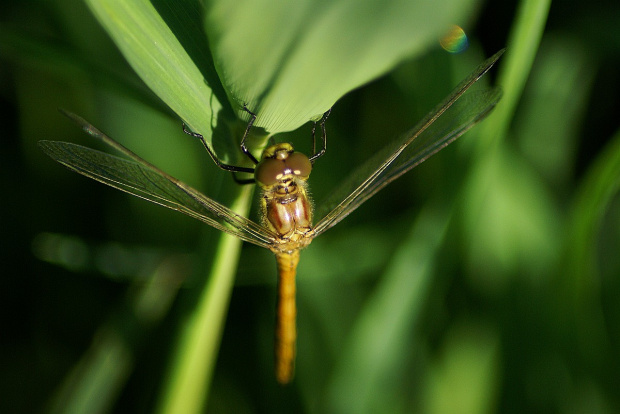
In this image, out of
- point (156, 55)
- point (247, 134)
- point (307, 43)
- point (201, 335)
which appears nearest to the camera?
point (307, 43)

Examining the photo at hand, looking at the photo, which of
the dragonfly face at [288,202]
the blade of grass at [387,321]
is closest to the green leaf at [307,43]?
the dragonfly face at [288,202]

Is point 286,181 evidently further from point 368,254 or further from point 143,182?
point 368,254

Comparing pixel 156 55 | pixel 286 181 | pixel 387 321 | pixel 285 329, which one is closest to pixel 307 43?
pixel 156 55

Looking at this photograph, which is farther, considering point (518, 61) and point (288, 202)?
point (288, 202)

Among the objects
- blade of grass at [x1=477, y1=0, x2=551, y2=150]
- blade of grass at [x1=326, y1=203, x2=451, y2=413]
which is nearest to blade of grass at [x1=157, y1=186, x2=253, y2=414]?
blade of grass at [x1=326, y1=203, x2=451, y2=413]

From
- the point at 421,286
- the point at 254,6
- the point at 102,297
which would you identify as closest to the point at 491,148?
the point at 421,286

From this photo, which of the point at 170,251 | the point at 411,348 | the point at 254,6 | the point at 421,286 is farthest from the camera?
the point at 170,251

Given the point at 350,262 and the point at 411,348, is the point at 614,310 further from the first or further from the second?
the point at 350,262
